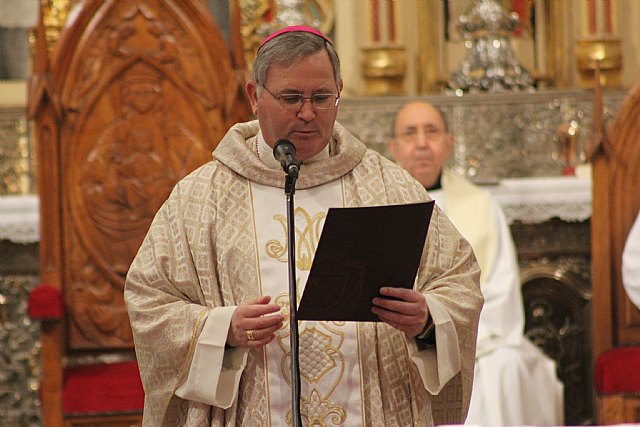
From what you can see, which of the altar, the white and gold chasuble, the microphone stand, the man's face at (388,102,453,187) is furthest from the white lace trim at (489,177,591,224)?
the microphone stand

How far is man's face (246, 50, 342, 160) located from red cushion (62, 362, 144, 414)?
7.93ft

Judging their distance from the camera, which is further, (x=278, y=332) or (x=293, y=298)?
(x=278, y=332)

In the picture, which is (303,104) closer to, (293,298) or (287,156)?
(287,156)

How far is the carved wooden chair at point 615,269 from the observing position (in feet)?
18.6

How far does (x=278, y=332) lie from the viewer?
3.05m

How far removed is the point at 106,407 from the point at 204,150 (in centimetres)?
127

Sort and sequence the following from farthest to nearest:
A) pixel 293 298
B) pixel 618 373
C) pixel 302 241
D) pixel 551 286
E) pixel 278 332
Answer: pixel 551 286, pixel 618 373, pixel 302 241, pixel 278 332, pixel 293 298

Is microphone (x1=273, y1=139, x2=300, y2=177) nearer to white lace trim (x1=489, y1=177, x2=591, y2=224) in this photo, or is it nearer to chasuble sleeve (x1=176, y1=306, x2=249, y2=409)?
chasuble sleeve (x1=176, y1=306, x2=249, y2=409)

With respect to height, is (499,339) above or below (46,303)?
below

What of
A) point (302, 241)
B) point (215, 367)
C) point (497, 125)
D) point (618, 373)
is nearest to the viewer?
point (215, 367)

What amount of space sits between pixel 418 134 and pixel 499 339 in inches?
44.0

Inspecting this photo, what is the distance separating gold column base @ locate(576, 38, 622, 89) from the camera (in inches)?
300

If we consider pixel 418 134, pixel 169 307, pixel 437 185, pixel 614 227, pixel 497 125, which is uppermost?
pixel 497 125

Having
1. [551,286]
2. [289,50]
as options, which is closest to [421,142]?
[551,286]
